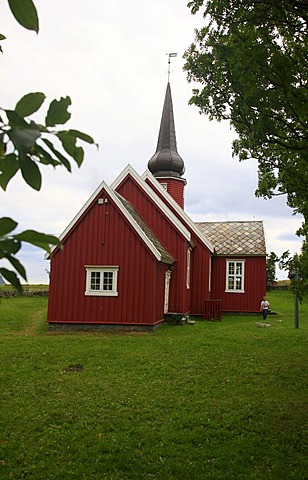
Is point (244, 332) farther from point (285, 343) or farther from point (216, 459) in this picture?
point (216, 459)

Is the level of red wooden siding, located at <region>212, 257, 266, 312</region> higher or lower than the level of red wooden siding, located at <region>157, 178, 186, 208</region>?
lower

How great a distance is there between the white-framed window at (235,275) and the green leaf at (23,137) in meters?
23.0

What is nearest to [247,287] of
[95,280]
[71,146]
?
[95,280]

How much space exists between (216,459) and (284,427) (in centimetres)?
158

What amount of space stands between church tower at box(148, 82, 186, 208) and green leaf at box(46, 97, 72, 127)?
2362 centimetres

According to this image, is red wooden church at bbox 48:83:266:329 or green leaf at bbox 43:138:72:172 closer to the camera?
green leaf at bbox 43:138:72:172

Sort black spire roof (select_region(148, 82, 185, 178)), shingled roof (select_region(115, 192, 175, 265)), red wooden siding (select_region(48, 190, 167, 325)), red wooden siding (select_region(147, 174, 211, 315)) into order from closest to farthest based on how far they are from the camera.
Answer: red wooden siding (select_region(48, 190, 167, 325))
shingled roof (select_region(115, 192, 175, 265))
red wooden siding (select_region(147, 174, 211, 315))
black spire roof (select_region(148, 82, 185, 178))

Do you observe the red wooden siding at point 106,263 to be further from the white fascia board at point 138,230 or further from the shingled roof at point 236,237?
the shingled roof at point 236,237

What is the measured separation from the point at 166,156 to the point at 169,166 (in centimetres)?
62

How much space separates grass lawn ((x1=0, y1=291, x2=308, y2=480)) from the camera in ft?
18.6

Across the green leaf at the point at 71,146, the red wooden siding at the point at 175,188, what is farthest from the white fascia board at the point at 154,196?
the green leaf at the point at 71,146

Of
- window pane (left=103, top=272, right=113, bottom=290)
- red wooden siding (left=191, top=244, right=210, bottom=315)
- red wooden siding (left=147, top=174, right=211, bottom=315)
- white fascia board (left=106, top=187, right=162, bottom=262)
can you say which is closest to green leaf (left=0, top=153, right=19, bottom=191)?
white fascia board (left=106, top=187, right=162, bottom=262)

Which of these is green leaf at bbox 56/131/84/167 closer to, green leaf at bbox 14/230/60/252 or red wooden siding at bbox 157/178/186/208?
green leaf at bbox 14/230/60/252

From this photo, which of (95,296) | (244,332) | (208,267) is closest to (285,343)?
(244,332)
